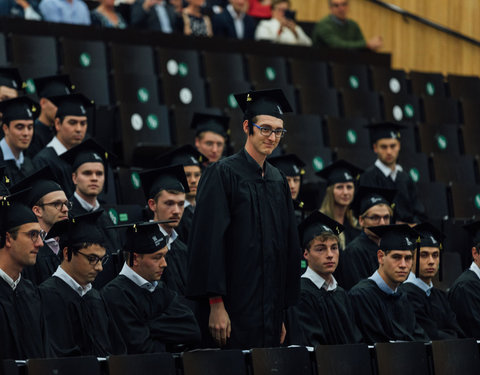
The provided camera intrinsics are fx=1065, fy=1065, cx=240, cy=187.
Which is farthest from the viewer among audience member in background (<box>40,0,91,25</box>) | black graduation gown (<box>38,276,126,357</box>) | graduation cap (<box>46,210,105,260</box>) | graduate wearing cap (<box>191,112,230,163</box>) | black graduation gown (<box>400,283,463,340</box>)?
audience member in background (<box>40,0,91,25</box>)

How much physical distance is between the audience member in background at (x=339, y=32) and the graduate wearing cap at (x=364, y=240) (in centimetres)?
366

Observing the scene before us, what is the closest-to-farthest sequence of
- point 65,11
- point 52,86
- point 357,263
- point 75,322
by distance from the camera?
point 75,322 → point 357,263 → point 52,86 → point 65,11

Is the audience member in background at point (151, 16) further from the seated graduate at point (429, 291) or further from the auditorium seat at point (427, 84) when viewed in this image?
the seated graduate at point (429, 291)

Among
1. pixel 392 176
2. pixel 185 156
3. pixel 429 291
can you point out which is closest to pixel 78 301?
pixel 185 156

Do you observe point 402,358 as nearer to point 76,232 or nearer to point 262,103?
point 262,103

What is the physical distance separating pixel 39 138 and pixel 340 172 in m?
1.99

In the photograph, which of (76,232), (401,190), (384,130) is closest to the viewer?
(76,232)

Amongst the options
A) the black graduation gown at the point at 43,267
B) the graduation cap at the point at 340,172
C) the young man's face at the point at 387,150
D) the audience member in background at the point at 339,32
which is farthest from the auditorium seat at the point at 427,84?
the black graduation gown at the point at 43,267

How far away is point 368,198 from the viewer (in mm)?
6727

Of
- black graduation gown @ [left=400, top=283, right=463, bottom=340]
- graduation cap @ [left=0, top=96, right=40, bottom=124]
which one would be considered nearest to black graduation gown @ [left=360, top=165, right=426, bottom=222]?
black graduation gown @ [left=400, top=283, right=463, bottom=340]

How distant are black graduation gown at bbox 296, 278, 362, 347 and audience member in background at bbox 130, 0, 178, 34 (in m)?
4.24

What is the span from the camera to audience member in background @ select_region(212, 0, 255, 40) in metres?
9.80

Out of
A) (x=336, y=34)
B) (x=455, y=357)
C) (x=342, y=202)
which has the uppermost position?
(x=336, y=34)

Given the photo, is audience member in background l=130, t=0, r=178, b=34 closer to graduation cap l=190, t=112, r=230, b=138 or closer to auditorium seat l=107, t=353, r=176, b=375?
graduation cap l=190, t=112, r=230, b=138
